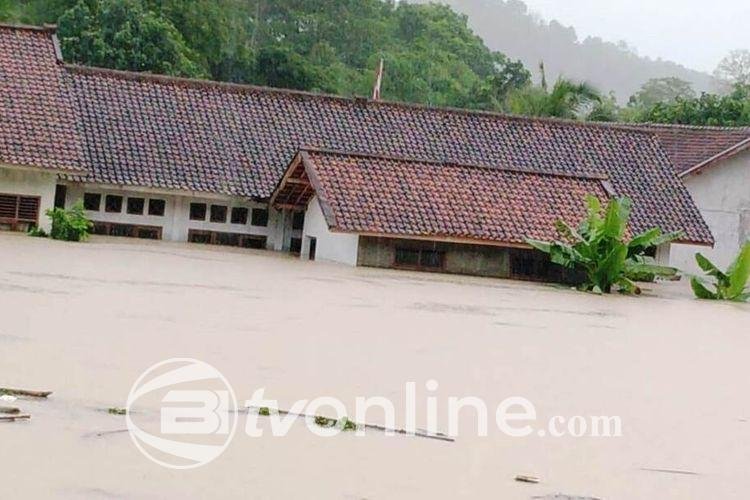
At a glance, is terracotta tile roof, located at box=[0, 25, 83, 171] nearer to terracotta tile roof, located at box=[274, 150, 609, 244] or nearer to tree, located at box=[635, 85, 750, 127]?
terracotta tile roof, located at box=[274, 150, 609, 244]

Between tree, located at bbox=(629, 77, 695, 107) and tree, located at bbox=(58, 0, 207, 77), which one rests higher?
tree, located at bbox=(629, 77, 695, 107)

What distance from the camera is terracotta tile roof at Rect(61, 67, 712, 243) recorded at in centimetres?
3328

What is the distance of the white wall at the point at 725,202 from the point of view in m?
38.8

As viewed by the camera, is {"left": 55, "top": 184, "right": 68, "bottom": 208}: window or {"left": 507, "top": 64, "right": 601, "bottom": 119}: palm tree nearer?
{"left": 55, "top": 184, "right": 68, "bottom": 208}: window

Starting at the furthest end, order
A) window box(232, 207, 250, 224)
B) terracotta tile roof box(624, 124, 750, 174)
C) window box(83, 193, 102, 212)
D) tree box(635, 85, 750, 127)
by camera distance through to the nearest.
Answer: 1. tree box(635, 85, 750, 127)
2. terracotta tile roof box(624, 124, 750, 174)
3. window box(232, 207, 250, 224)
4. window box(83, 193, 102, 212)

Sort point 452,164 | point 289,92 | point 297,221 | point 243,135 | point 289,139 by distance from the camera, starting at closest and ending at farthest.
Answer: point 452,164 → point 297,221 → point 243,135 → point 289,139 → point 289,92

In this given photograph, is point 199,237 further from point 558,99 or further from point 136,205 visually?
point 558,99

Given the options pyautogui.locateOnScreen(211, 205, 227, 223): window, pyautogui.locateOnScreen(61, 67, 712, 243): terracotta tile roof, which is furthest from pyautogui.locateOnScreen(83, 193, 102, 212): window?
pyautogui.locateOnScreen(211, 205, 227, 223): window

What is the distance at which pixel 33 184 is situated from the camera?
30.4 metres

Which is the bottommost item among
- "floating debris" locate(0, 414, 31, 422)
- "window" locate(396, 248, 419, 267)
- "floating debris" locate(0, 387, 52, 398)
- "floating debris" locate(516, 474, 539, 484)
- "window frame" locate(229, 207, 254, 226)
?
"floating debris" locate(516, 474, 539, 484)

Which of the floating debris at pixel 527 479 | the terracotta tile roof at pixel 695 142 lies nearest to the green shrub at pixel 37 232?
the terracotta tile roof at pixel 695 142

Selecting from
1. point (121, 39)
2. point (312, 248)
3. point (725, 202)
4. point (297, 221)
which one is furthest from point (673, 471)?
point (121, 39)

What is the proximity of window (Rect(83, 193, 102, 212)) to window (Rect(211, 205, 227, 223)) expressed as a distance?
9.06 ft

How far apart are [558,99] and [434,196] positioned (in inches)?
582
